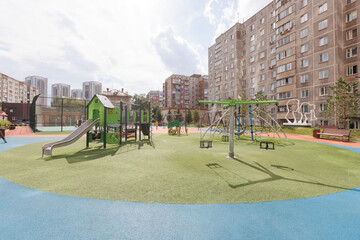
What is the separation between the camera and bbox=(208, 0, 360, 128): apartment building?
2416 centimetres

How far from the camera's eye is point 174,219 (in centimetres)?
315

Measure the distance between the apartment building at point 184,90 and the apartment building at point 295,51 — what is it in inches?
1505

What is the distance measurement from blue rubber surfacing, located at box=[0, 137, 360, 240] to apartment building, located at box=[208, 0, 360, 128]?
24.0m

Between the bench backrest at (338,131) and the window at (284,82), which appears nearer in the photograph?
the bench backrest at (338,131)

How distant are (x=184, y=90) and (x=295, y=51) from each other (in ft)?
190

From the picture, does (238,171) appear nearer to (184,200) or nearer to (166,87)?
(184,200)

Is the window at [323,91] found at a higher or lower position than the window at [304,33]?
lower

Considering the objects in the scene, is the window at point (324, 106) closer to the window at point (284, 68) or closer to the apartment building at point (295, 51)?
the apartment building at point (295, 51)

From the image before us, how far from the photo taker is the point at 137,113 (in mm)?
15438

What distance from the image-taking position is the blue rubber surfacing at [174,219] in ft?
9.07

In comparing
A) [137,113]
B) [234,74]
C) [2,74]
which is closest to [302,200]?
[137,113]

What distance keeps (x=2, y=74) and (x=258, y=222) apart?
398 ft

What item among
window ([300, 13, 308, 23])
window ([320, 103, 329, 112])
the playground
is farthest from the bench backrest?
window ([300, 13, 308, 23])

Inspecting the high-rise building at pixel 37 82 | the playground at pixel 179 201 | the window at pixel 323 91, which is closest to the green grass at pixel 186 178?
the playground at pixel 179 201
